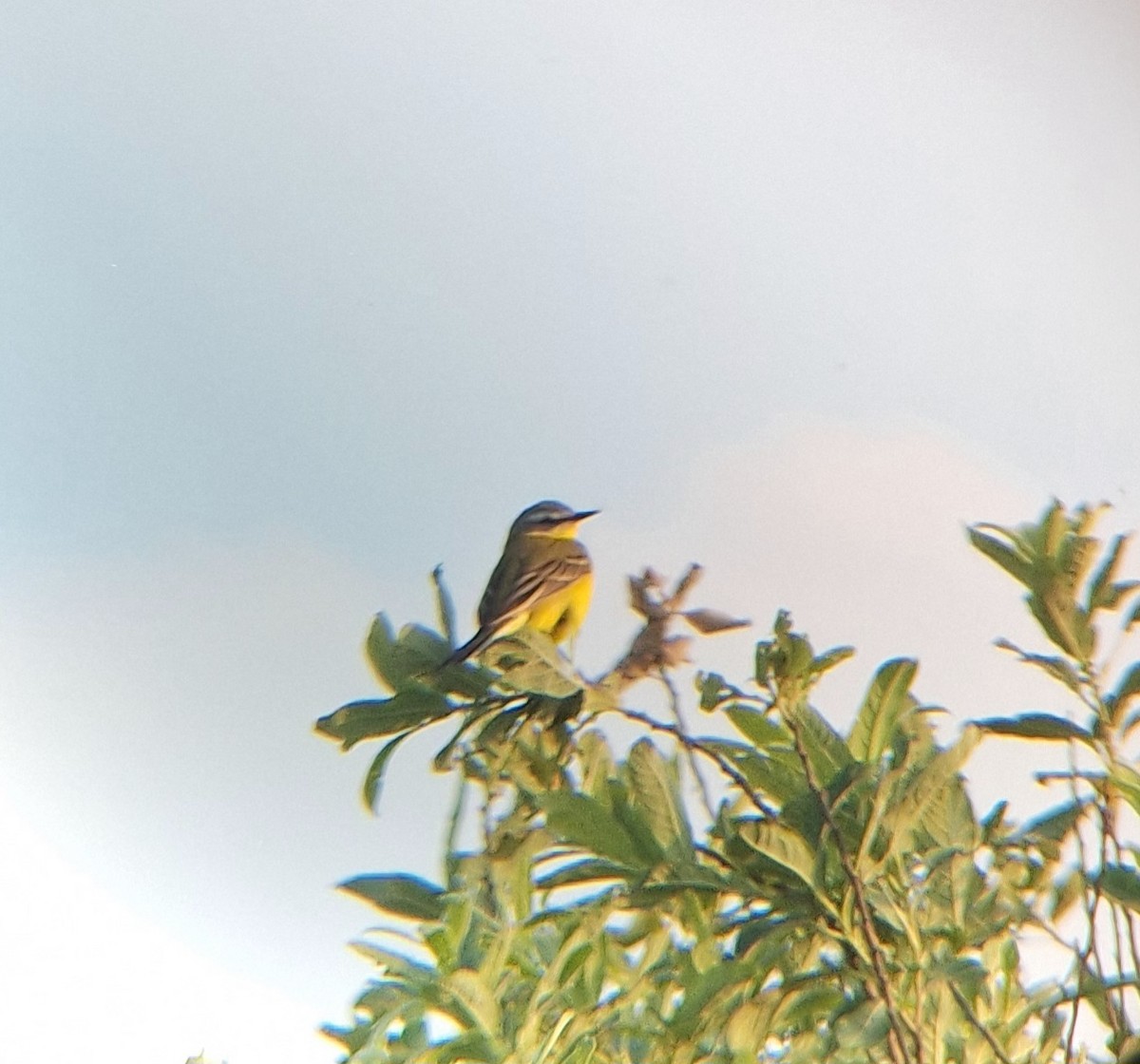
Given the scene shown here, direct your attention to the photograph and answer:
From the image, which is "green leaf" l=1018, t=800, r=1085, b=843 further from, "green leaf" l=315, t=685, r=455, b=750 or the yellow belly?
the yellow belly

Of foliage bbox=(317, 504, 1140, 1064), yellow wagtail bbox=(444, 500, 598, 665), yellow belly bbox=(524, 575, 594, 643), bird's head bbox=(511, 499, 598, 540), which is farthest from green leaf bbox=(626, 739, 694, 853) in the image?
bird's head bbox=(511, 499, 598, 540)

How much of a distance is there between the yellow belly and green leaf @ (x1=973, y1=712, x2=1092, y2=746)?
4.22ft

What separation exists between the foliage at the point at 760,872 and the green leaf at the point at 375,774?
31mm

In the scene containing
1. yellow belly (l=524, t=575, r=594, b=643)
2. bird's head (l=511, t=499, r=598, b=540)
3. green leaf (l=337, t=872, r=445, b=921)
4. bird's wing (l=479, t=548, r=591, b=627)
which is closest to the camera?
green leaf (l=337, t=872, r=445, b=921)

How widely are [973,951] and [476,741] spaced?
41 centimetres

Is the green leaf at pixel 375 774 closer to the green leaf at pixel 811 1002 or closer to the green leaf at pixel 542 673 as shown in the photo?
the green leaf at pixel 542 673

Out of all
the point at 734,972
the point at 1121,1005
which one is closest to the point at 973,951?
the point at 1121,1005

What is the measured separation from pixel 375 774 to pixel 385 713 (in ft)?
0.29

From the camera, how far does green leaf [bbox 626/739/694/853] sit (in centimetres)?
84

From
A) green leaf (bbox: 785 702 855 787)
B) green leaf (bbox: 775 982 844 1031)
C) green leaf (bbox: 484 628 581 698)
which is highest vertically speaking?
green leaf (bbox: 484 628 581 698)

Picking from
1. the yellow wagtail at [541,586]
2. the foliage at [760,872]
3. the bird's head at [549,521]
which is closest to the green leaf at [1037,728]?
the foliage at [760,872]

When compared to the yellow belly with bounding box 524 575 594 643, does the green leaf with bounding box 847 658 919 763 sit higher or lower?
→ lower

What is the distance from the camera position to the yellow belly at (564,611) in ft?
7.30

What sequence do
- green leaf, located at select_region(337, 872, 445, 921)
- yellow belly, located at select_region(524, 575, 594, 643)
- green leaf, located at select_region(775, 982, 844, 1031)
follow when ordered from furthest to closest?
yellow belly, located at select_region(524, 575, 594, 643) → green leaf, located at select_region(337, 872, 445, 921) → green leaf, located at select_region(775, 982, 844, 1031)
